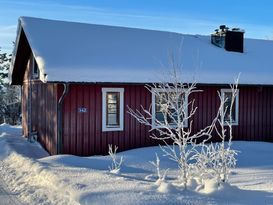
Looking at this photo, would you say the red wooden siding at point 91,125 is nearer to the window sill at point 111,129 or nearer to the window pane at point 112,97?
the window sill at point 111,129

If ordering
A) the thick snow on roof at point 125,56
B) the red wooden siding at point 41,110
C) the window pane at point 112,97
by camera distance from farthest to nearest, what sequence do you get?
1. the window pane at point 112,97
2. the red wooden siding at point 41,110
3. the thick snow on roof at point 125,56

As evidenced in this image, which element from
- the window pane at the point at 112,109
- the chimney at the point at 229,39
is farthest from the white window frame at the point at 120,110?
the chimney at the point at 229,39

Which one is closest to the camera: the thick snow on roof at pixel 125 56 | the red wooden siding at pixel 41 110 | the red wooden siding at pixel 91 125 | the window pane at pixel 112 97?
the red wooden siding at pixel 91 125

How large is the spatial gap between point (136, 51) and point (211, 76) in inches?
113

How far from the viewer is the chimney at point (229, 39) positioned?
18734 millimetres

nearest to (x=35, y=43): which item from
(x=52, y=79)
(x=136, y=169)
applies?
(x=52, y=79)

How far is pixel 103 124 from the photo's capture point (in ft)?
43.7

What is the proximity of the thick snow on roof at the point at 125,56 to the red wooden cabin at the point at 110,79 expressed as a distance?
3 centimetres

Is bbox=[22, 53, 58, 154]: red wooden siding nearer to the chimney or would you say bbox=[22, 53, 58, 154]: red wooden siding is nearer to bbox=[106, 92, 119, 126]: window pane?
bbox=[106, 92, 119, 126]: window pane

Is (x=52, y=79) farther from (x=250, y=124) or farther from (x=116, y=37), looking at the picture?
(x=250, y=124)

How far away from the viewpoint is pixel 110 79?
42.4ft

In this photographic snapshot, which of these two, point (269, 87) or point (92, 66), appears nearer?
point (92, 66)

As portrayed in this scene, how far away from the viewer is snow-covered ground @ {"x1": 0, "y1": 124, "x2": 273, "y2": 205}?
640 cm

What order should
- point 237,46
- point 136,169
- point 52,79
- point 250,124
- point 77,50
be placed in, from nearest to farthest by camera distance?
point 136,169
point 52,79
point 77,50
point 250,124
point 237,46
